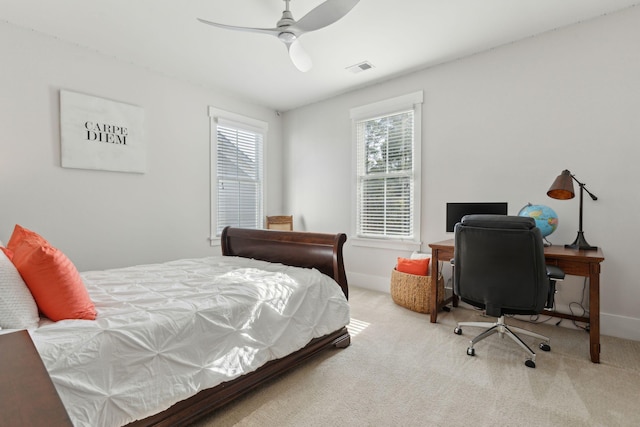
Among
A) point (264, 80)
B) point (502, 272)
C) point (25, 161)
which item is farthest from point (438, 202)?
point (25, 161)

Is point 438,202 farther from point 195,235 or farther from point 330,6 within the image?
point 195,235

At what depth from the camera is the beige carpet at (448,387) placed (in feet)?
5.14

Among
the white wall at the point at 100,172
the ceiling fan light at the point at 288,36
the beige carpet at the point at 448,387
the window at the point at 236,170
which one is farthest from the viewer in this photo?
the window at the point at 236,170

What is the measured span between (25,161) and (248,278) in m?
2.33

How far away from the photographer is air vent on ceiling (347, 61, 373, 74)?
3.36 meters

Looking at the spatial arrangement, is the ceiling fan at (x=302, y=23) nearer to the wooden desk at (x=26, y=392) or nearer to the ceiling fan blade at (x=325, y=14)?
the ceiling fan blade at (x=325, y=14)

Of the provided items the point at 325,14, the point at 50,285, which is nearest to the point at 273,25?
the point at 325,14

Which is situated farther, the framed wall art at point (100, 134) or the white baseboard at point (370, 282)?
the white baseboard at point (370, 282)

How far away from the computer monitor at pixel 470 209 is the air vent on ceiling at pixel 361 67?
176 centimetres

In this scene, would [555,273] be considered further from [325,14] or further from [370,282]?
[325,14]

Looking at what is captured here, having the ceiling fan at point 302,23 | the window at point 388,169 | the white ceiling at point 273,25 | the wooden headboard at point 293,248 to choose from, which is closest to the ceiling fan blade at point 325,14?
the ceiling fan at point 302,23

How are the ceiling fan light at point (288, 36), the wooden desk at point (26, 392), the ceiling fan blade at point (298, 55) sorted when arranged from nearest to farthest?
the wooden desk at point (26, 392), the ceiling fan light at point (288, 36), the ceiling fan blade at point (298, 55)

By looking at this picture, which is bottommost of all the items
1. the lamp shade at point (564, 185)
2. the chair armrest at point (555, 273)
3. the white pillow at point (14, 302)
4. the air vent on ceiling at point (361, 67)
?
the chair armrest at point (555, 273)

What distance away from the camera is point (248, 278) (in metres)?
2.09
